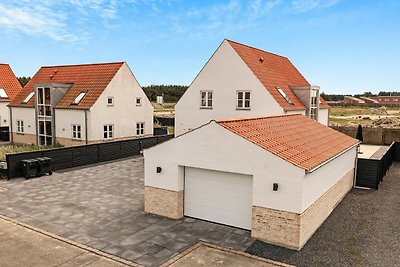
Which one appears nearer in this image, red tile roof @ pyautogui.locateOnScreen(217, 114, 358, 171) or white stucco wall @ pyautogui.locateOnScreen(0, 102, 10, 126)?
red tile roof @ pyautogui.locateOnScreen(217, 114, 358, 171)

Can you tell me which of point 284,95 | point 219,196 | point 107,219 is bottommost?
point 107,219

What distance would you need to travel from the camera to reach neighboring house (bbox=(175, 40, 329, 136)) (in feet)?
80.1

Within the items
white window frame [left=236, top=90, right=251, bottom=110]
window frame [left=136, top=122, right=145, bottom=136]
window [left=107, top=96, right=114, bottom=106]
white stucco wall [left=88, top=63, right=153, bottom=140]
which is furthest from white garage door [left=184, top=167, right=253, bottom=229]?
window frame [left=136, top=122, right=145, bottom=136]

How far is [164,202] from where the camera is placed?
1335 centimetres

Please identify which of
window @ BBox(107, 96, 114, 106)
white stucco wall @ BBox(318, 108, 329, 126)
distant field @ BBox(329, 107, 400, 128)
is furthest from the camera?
distant field @ BBox(329, 107, 400, 128)

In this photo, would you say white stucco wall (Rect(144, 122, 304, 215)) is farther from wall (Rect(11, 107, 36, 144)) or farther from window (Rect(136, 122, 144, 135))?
wall (Rect(11, 107, 36, 144))

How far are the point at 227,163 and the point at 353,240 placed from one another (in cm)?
518

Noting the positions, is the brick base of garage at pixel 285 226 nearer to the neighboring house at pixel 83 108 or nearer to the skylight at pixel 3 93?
the neighboring house at pixel 83 108

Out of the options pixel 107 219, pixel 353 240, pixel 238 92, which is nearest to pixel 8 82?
pixel 238 92

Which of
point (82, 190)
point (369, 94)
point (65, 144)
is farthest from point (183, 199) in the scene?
point (369, 94)

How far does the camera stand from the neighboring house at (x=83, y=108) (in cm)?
2913

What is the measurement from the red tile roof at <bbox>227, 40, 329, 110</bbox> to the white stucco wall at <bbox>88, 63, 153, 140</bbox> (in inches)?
462

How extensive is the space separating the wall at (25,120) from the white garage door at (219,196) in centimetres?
2527

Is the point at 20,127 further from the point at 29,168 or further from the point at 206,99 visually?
the point at 206,99
